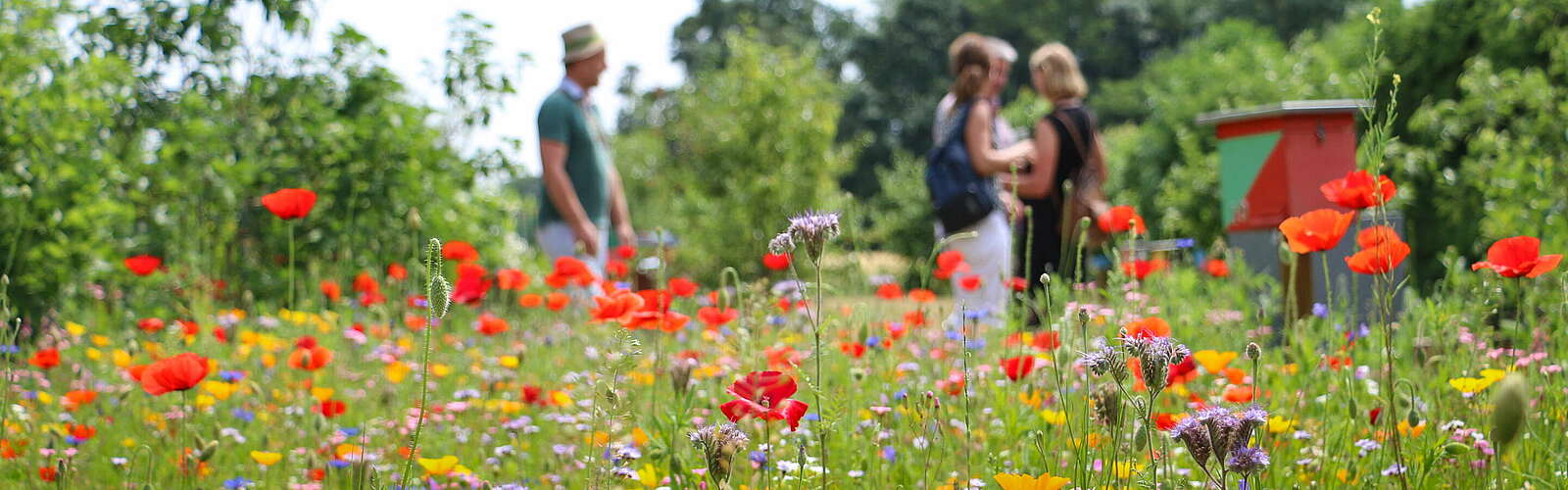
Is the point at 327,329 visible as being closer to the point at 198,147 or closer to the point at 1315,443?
the point at 198,147

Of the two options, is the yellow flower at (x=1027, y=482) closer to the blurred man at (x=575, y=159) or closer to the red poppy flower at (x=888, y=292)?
the red poppy flower at (x=888, y=292)

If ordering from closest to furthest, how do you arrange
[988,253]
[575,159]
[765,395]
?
1. [765,395]
2. [575,159]
3. [988,253]

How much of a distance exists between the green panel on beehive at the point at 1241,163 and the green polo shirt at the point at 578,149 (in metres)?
2.45

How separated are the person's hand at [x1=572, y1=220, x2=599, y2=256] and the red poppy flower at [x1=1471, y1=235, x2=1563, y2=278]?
343 centimetres

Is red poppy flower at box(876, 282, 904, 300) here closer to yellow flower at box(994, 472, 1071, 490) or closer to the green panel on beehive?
the green panel on beehive

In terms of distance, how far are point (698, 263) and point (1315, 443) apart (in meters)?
14.7

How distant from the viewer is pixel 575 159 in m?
4.74

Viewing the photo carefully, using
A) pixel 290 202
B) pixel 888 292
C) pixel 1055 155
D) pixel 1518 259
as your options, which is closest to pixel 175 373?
pixel 290 202

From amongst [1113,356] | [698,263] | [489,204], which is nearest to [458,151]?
[489,204]

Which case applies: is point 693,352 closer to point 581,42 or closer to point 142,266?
point 142,266

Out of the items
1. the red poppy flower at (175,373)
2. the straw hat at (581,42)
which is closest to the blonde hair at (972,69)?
the straw hat at (581,42)

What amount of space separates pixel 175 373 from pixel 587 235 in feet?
8.97

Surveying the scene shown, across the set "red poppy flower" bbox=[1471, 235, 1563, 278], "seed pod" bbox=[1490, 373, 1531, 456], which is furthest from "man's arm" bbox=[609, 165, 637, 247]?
"seed pod" bbox=[1490, 373, 1531, 456]

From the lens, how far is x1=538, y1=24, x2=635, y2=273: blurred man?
457 cm
